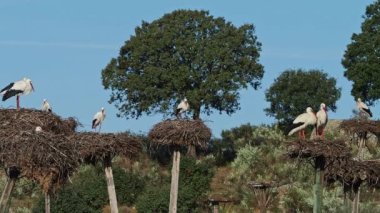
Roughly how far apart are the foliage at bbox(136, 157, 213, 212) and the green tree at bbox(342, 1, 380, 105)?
37.1ft

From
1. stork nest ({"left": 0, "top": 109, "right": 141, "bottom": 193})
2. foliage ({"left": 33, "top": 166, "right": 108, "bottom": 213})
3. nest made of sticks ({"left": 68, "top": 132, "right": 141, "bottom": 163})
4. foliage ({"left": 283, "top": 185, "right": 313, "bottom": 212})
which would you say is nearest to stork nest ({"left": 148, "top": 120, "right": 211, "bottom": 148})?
nest made of sticks ({"left": 68, "top": 132, "right": 141, "bottom": 163})

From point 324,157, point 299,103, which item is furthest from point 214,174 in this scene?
point 324,157

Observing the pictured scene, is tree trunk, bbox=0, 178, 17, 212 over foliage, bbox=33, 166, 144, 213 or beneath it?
beneath

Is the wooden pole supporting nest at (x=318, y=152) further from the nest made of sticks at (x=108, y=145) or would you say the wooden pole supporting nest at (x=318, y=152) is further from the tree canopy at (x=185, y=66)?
the tree canopy at (x=185, y=66)

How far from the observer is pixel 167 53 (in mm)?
64812

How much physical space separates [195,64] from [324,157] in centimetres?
3498

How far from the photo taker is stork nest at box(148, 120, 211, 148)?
131ft

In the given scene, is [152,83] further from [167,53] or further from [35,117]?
[35,117]

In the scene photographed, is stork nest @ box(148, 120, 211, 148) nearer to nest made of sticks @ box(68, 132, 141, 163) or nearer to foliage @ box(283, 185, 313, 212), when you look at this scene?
nest made of sticks @ box(68, 132, 141, 163)

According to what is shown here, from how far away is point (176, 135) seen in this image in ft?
131

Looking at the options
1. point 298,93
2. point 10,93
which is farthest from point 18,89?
point 298,93

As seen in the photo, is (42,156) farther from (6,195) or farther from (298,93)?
(298,93)

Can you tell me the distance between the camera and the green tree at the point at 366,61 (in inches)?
2475

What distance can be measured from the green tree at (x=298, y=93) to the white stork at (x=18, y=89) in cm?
3267
